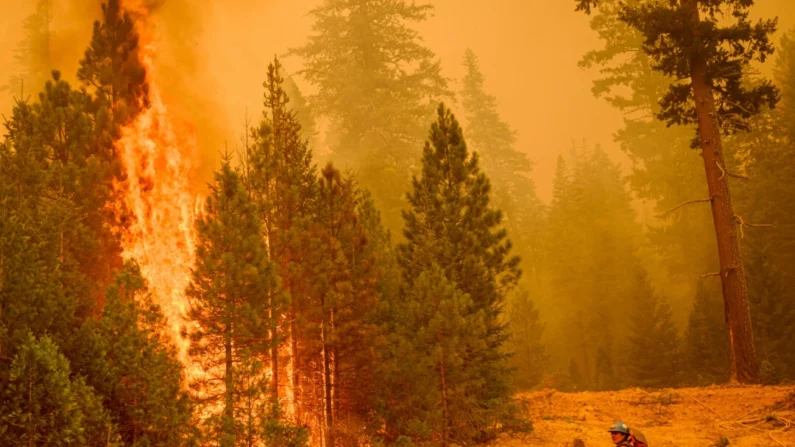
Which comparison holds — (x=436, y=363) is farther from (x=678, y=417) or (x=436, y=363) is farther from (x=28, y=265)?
(x=28, y=265)

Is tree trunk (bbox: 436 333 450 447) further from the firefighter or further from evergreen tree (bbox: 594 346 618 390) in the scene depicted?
evergreen tree (bbox: 594 346 618 390)

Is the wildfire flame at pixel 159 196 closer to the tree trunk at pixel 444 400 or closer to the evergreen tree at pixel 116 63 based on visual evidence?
the evergreen tree at pixel 116 63

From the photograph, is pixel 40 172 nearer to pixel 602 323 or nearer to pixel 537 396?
pixel 537 396

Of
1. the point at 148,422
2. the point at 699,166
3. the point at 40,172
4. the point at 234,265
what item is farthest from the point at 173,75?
the point at 699,166

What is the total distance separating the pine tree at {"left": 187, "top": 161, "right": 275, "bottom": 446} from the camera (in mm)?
13320

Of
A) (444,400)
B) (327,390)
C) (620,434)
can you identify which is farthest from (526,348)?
(620,434)

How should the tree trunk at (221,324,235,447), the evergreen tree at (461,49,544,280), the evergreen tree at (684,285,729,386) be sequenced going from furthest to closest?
1. the evergreen tree at (461,49,544,280)
2. the evergreen tree at (684,285,729,386)
3. the tree trunk at (221,324,235,447)

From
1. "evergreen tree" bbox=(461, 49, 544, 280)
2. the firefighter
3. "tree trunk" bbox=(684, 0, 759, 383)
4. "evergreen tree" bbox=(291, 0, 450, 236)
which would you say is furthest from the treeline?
"evergreen tree" bbox=(461, 49, 544, 280)

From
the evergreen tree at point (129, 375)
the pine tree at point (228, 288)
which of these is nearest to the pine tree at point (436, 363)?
the pine tree at point (228, 288)

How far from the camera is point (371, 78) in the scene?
35125 millimetres

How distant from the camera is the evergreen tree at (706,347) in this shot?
27.3 metres

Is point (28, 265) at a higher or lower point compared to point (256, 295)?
higher

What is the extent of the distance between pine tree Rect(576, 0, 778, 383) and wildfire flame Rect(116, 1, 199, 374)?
15.8 m

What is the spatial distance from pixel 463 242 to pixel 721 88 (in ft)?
34.3
